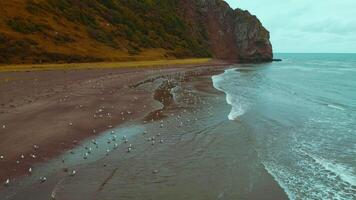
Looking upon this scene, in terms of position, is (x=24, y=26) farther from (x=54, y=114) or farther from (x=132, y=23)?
(x=54, y=114)

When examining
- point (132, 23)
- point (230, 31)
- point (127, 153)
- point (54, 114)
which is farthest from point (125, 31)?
point (127, 153)

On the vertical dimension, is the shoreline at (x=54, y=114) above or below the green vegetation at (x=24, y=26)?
below

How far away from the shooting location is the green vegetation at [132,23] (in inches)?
4621

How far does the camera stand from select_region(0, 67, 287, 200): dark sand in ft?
47.9

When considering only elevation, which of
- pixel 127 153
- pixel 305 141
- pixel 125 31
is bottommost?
pixel 305 141

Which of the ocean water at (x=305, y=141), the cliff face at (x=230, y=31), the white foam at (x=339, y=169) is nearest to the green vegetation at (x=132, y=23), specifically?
the cliff face at (x=230, y=31)

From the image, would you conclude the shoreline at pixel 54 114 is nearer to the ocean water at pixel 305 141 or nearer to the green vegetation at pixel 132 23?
the ocean water at pixel 305 141

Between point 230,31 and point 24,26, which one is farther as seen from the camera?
point 230,31

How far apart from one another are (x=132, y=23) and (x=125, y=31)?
9610 mm

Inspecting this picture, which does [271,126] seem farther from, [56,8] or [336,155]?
[56,8]

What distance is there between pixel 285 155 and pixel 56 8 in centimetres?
10974

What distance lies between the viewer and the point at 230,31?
18950 cm

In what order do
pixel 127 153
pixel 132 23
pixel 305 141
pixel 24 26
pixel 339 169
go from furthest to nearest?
pixel 132 23 → pixel 24 26 → pixel 305 141 → pixel 127 153 → pixel 339 169

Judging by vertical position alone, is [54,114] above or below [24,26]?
below
